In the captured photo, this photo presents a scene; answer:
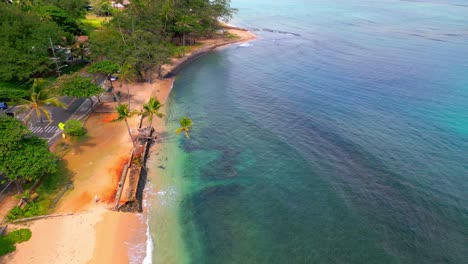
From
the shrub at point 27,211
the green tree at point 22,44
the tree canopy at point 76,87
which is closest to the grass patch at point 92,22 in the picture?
the green tree at point 22,44

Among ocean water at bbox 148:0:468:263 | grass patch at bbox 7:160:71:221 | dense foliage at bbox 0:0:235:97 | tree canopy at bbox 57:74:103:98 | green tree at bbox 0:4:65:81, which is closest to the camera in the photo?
ocean water at bbox 148:0:468:263

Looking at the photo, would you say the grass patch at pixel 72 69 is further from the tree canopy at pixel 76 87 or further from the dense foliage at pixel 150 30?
the tree canopy at pixel 76 87

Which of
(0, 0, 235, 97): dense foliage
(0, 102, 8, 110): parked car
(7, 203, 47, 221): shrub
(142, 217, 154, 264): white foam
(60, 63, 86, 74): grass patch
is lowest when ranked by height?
(142, 217, 154, 264): white foam

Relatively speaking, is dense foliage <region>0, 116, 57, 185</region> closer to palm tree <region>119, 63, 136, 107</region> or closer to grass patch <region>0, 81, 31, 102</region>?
grass patch <region>0, 81, 31, 102</region>

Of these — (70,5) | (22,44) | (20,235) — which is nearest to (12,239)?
(20,235)

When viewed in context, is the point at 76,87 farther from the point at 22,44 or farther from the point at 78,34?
the point at 78,34

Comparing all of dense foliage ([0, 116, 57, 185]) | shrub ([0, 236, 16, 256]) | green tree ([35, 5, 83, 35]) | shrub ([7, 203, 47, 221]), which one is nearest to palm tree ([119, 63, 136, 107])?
green tree ([35, 5, 83, 35])
